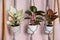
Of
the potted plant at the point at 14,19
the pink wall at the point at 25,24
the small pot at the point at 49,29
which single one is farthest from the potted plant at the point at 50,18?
the potted plant at the point at 14,19

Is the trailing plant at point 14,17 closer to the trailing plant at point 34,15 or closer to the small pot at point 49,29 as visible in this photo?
the trailing plant at point 34,15

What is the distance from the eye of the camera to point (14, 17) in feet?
4.14

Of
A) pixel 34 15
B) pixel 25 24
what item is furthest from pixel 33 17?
pixel 25 24

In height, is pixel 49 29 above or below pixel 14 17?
below

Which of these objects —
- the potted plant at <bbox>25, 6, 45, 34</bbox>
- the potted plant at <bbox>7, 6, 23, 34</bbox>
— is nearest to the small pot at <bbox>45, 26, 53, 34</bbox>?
the potted plant at <bbox>25, 6, 45, 34</bbox>

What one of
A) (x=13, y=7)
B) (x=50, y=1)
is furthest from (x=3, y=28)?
(x=50, y=1)

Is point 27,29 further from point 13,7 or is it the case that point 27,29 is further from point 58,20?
point 58,20

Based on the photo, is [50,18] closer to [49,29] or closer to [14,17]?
[49,29]

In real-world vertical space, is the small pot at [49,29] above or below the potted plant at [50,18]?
below

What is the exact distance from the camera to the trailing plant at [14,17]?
4.12 ft

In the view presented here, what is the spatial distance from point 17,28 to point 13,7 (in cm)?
20

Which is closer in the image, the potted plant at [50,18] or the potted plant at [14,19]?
the potted plant at [14,19]

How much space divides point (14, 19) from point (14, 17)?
0.7 inches

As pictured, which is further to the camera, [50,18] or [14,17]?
[50,18]
